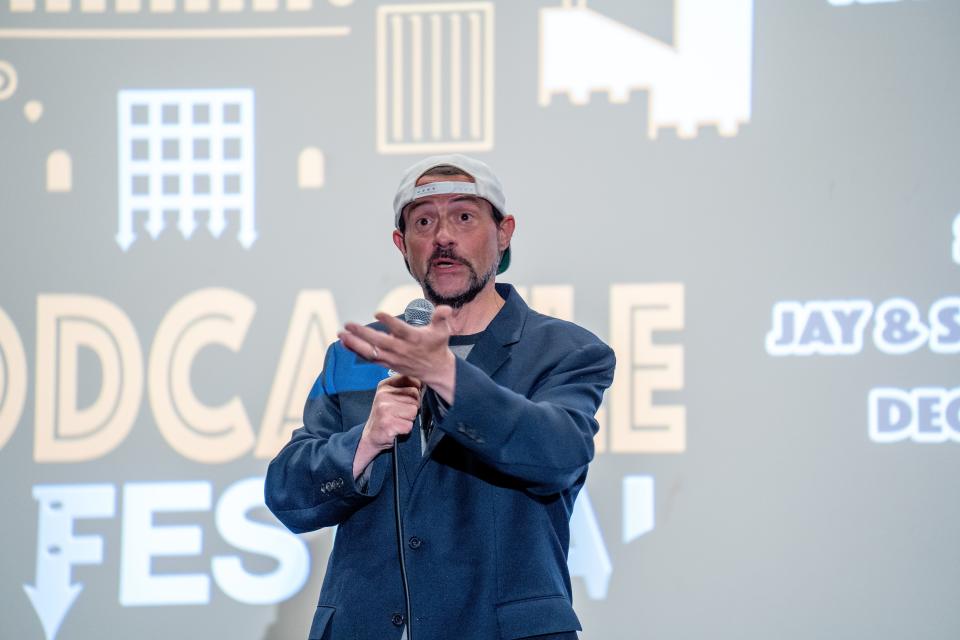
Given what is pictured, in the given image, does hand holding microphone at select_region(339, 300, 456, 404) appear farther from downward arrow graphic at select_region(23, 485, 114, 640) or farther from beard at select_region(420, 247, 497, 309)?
downward arrow graphic at select_region(23, 485, 114, 640)

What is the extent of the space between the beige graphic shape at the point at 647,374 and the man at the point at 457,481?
1.12 meters

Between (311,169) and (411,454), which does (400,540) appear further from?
(311,169)

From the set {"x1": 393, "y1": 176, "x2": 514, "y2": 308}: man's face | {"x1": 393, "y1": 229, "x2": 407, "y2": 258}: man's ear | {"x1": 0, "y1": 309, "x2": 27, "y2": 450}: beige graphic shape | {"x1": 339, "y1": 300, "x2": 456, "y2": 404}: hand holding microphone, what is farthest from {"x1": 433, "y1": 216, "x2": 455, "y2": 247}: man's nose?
{"x1": 0, "y1": 309, "x2": 27, "y2": 450}: beige graphic shape

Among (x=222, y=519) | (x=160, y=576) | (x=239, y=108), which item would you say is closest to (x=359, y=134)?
(x=239, y=108)

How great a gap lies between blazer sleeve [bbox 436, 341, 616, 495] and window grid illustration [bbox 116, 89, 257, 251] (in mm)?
1761

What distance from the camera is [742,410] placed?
309cm

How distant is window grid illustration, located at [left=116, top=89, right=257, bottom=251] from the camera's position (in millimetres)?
3289

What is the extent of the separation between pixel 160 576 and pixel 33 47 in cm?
175

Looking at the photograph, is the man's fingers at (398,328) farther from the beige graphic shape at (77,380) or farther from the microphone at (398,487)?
the beige graphic shape at (77,380)

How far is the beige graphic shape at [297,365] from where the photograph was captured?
127 inches

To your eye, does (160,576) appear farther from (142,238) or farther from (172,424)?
(142,238)

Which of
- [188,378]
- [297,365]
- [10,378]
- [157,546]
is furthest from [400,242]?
[10,378]

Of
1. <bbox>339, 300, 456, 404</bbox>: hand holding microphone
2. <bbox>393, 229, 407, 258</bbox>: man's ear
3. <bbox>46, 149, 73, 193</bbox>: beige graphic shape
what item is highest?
<bbox>46, 149, 73, 193</bbox>: beige graphic shape

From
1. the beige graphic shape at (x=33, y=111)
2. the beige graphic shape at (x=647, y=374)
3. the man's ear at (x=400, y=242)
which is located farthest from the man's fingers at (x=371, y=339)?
the beige graphic shape at (x=33, y=111)
